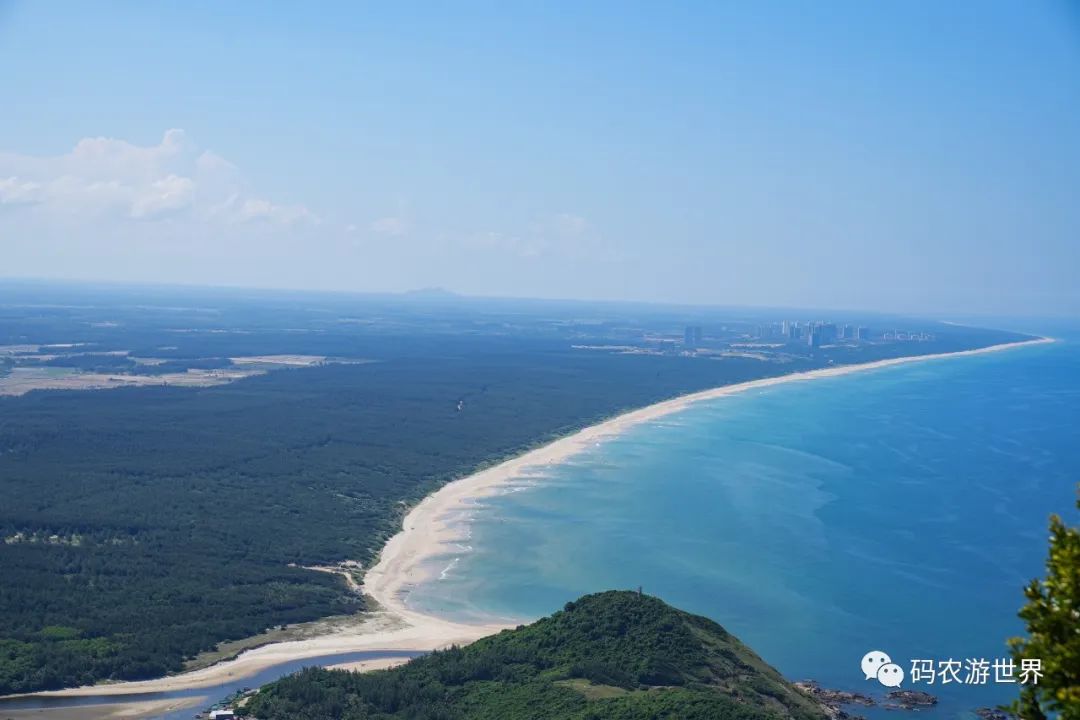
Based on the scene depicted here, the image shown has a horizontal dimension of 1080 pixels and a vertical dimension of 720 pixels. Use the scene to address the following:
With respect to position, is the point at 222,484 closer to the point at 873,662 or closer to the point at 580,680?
the point at 580,680

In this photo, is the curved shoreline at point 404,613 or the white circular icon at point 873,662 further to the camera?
the white circular icon at point 873,662

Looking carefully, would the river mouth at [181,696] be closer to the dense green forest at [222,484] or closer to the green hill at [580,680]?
the dense green forest at [222,484]

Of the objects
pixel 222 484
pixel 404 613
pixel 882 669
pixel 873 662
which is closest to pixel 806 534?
pixel 873 662

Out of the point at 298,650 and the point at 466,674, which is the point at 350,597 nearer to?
the point at 298,650

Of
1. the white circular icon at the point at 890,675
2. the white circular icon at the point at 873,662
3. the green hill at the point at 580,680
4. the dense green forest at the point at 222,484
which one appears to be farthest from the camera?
the dense green forest at the point at 222,484

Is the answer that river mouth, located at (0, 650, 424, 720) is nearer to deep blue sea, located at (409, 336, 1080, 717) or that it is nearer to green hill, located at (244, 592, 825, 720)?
green hill, located at (244, 592, 825, 720)

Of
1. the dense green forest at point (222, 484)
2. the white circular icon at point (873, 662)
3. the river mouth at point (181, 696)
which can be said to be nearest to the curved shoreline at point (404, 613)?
the river mouth at point (181, 696)

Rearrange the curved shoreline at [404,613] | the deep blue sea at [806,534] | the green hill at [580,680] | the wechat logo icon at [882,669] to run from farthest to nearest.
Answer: the deep blue sea at [806,534]
the wechat logo icon at [882,669]
the curved shoreline at [404,613]
the green hill at [580,680]
